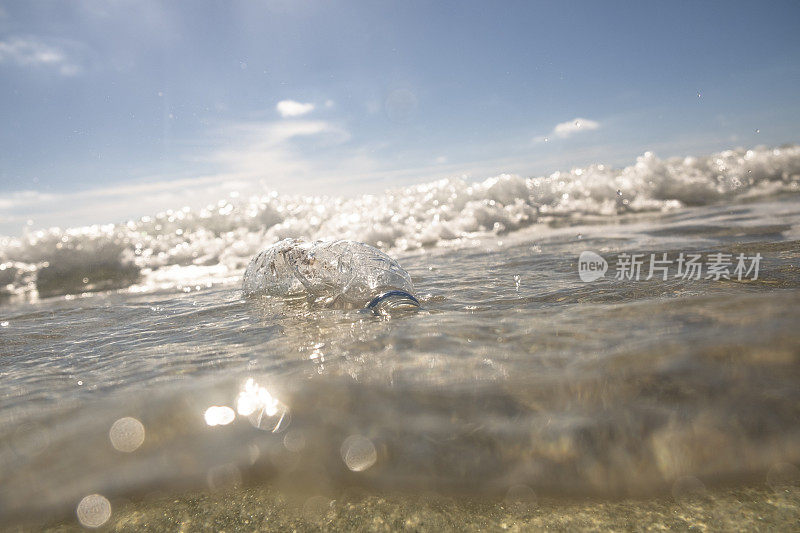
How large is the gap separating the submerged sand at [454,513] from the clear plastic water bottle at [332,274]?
1460 mm

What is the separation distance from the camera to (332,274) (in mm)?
3238

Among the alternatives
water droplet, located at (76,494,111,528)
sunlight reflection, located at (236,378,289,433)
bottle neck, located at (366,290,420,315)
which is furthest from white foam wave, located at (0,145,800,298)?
water droplet, located at (76,494,111,528)

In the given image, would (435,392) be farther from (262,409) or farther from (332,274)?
(332,274)

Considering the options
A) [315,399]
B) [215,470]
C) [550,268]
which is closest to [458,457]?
[315,399]

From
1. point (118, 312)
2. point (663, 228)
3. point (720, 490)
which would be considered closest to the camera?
point (720, 490)

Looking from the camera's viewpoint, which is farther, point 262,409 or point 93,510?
point 262,409

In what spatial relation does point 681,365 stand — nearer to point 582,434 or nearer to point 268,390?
point 582,434

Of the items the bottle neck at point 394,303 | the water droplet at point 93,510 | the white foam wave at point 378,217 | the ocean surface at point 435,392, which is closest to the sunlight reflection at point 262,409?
the ocean surface at point 435,392

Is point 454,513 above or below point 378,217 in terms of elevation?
below

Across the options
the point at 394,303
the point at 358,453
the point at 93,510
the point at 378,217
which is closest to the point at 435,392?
the point at 358,453

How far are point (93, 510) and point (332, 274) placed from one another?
231cm

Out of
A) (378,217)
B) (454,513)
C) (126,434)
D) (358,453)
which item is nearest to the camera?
(454,513)

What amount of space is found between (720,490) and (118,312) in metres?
3.49

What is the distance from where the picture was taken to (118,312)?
323 cm
